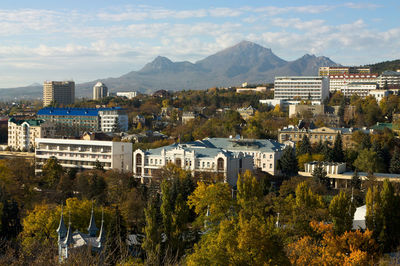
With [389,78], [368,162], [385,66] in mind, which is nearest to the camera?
[368,162]

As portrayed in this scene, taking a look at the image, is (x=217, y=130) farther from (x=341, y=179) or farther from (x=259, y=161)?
(x=341, y=179)

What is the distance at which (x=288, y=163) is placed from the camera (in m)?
43.4

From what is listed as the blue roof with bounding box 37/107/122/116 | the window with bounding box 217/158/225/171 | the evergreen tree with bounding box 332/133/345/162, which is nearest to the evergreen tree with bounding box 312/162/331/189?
the evergreen tree with bounding box 332/133/345/162

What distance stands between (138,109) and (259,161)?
45.5 meters

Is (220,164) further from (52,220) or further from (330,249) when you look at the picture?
(330,249)

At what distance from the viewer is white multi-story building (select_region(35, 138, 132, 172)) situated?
149 ft

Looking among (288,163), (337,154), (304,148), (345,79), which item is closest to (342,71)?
(345,79)

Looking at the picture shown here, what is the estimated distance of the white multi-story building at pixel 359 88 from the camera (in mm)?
82375

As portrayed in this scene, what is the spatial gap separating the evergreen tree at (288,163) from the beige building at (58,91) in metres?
97.3

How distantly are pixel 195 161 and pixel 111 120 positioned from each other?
116 ft

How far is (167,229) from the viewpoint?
2312 centimetres

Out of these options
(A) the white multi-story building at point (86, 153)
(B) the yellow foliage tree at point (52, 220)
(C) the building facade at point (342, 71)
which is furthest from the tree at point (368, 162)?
(C) the building facade at point (342, 71)

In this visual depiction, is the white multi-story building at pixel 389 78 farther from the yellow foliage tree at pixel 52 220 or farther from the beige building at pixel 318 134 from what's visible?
the yellow foliage tree at pixel 52 220

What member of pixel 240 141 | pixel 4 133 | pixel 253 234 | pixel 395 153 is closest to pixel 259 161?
pixel 240 141
